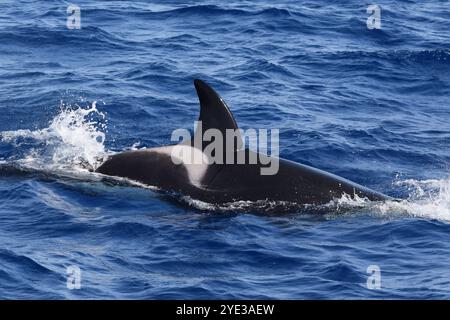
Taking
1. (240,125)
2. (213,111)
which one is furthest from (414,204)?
(240,125)

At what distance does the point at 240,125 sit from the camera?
971 inches

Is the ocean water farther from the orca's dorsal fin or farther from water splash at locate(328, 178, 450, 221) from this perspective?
the orca's dorsal fin

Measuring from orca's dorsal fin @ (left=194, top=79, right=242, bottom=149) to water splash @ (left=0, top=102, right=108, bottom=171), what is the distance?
3.06 meters

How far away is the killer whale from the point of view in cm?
1788

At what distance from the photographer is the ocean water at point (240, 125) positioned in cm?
1544

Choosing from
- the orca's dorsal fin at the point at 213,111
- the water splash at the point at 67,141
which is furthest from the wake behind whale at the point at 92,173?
the orca's dorsal fin at the point at 213,111

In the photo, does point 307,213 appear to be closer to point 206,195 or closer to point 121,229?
point 206,195

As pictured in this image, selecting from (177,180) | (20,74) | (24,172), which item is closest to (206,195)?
(177,180)

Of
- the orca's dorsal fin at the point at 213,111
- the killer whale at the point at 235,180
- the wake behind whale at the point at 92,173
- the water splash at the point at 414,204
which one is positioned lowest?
the water splash at the point at 414,204

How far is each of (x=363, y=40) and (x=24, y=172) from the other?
A: 624 inches

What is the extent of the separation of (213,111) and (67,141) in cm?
531

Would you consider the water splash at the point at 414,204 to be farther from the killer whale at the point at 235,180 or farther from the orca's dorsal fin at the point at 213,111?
the orca's dorsal fin at the point at 213,111

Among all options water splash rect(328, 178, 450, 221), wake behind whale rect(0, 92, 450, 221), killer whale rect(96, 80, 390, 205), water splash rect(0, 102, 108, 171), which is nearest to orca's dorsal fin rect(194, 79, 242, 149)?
killer whale rect(96, 80, 390, 205)

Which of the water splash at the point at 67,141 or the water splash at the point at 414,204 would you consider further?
the water splash at the point at 67,141
